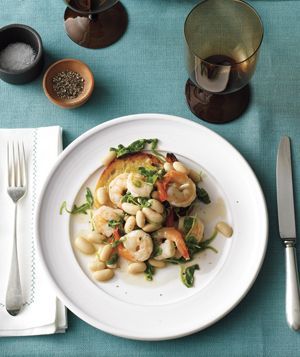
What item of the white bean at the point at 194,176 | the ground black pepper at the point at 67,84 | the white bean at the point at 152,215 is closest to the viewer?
the white bean at the point at 152,215

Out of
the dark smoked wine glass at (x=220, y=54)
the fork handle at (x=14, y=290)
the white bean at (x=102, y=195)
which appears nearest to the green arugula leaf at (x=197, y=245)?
the white bean at (x=102, y=195)

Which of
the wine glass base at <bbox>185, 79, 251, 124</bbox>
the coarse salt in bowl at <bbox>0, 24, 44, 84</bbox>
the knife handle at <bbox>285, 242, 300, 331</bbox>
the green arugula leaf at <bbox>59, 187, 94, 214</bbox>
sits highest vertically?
the coarse salt in bowl at <bbox>0, 24, 44, 84</bbox>

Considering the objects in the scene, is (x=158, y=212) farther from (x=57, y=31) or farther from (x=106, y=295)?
(x=57, y=31)

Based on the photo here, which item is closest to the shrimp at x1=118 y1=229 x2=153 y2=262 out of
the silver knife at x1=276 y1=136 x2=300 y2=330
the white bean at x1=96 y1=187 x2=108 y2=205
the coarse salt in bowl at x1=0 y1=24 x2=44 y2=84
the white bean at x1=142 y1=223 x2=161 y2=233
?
the white bean at x1=142 y1=223 x2=161 y2=233

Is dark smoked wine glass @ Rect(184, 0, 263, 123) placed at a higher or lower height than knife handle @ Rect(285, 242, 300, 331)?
higher

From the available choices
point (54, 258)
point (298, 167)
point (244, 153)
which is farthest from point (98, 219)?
point (298, 167)

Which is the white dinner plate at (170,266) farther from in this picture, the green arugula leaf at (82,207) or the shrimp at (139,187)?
the shrimp at (139,187)

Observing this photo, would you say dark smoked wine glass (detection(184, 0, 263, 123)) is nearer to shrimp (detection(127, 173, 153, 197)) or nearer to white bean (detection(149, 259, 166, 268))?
shrimp (detection(127, 173, 153, 197))
